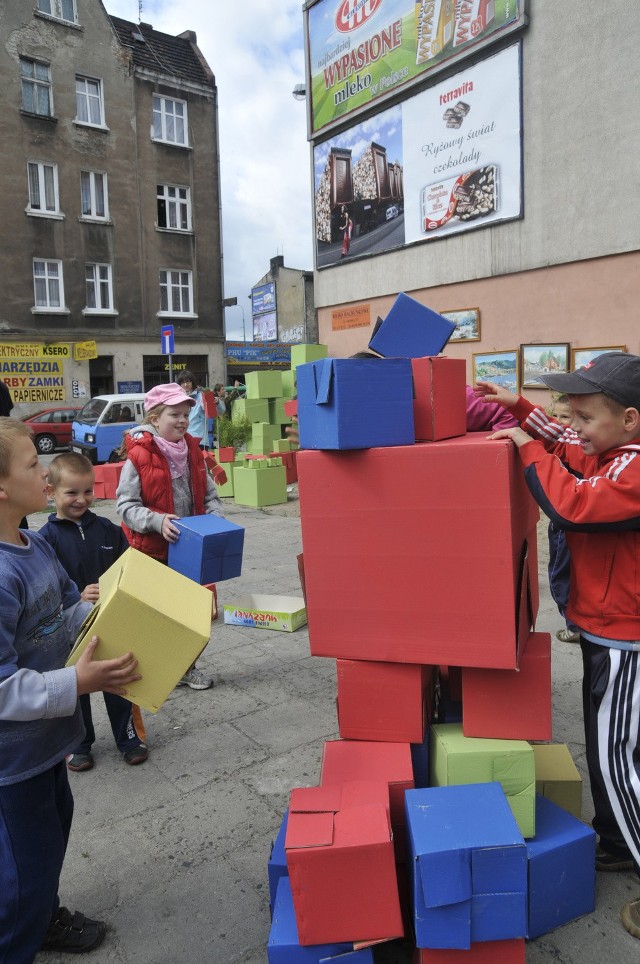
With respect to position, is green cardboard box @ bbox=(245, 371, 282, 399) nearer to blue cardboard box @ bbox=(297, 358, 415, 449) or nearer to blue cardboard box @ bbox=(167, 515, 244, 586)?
blue cardboard box @ bbox=(167, 515, 244, 586)

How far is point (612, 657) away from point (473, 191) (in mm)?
11231

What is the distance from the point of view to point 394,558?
2.29m

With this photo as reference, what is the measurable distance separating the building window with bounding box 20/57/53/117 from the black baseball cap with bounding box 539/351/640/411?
25.6 metres

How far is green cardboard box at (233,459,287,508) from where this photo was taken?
10.4 m

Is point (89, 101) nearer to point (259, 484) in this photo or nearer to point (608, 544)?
point (259, 484)

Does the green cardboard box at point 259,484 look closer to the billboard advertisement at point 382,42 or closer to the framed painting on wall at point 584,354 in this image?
the framed painting on wall at point 584,354

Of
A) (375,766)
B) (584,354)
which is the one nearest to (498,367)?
(584,354)

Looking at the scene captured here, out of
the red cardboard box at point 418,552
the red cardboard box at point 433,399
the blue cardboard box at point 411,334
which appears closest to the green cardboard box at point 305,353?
the blue cardboard box at point 411,334

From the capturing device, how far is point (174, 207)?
26062 mm

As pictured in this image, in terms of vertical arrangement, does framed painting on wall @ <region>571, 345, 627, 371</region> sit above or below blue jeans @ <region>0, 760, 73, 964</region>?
above

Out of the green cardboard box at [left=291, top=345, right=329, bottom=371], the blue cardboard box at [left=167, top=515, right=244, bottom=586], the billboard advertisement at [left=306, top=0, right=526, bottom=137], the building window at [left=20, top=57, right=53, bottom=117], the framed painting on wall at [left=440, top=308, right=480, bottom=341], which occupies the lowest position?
the blue cardboard box at [left=167, top=515, right=244, bottom=586]

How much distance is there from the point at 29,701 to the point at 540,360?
10573 millimetres

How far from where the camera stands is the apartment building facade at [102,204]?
2231 centimetres

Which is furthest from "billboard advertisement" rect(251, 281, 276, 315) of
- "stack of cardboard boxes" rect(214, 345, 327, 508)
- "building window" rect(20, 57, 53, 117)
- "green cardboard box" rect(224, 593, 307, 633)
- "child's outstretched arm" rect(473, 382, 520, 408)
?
"child's outstretched arm" rect(473, 382, 520, 408)
